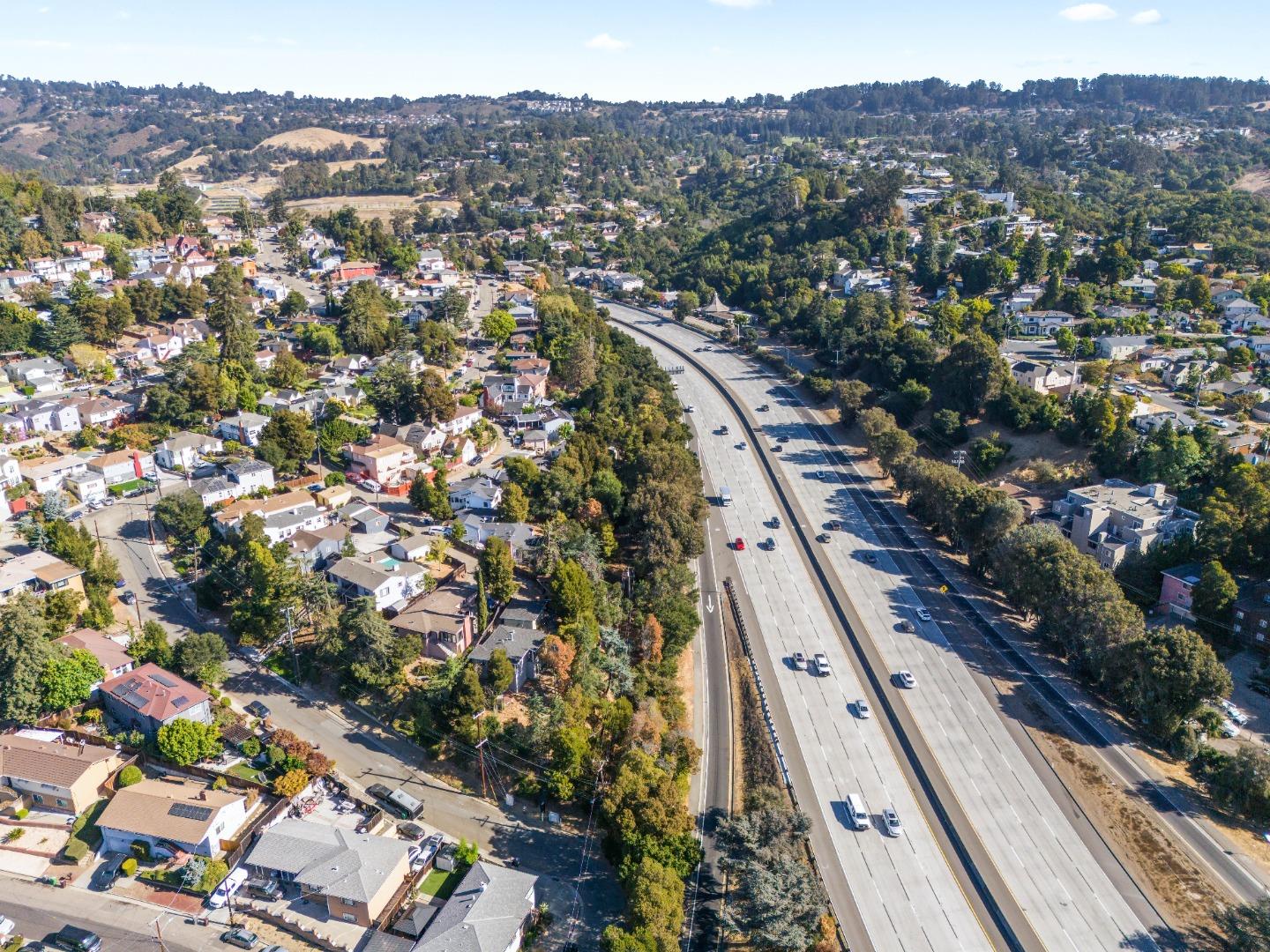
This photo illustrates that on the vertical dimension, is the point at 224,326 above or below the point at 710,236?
below

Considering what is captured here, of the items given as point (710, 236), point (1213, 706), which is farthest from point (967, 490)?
point (710, 236)

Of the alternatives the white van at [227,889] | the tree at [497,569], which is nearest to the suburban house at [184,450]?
the tree at [497,569]

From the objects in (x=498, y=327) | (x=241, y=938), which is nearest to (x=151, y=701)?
(x=241, y=938)

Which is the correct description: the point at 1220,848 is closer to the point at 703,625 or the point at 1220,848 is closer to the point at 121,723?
the point at 703,625

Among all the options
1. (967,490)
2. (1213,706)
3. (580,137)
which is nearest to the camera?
(1213,706)

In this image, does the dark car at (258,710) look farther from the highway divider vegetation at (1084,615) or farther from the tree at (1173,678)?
the tree at (1173,678)

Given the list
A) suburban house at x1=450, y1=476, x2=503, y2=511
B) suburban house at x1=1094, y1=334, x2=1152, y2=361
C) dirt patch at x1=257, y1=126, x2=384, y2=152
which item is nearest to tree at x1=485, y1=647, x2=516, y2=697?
suburban house at x1=450, y1=476, x2=503, y2=511

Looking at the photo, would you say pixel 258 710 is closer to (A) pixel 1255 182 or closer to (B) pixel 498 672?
(B) pixel 498 672
